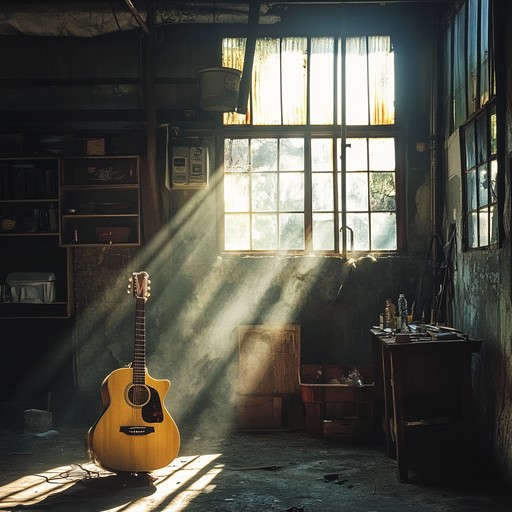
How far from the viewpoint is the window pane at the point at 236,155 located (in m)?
7.55

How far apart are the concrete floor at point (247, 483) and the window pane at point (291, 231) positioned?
6.70 ft

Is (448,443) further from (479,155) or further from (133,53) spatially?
(133,53)

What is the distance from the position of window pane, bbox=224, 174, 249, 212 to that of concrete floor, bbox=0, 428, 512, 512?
243 centimetres

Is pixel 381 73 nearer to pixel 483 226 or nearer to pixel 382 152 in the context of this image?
pixel 382 152

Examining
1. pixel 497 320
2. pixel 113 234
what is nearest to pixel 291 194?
pixel 113 234

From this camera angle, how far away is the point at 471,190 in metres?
6.03

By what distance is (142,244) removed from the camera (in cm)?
739

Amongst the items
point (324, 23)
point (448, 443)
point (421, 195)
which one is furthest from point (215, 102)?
point (448, 443)

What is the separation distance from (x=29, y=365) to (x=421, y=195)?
4.34m

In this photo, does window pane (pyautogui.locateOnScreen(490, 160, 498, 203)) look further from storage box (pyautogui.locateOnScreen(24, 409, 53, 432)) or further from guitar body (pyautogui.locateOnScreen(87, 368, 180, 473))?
storage box (pyautogui.locateOnScreen(24, 409, 53, 432))

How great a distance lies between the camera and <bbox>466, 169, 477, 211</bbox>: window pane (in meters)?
5.91

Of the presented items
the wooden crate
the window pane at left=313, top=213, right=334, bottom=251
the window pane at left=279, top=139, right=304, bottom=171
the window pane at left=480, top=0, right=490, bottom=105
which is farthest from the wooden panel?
the window pane at left=480, top=0, right=490, bottom=105

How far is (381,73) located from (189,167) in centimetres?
217

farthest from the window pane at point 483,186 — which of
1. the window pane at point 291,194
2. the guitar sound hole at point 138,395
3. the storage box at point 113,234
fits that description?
the storage box at point 113,234
